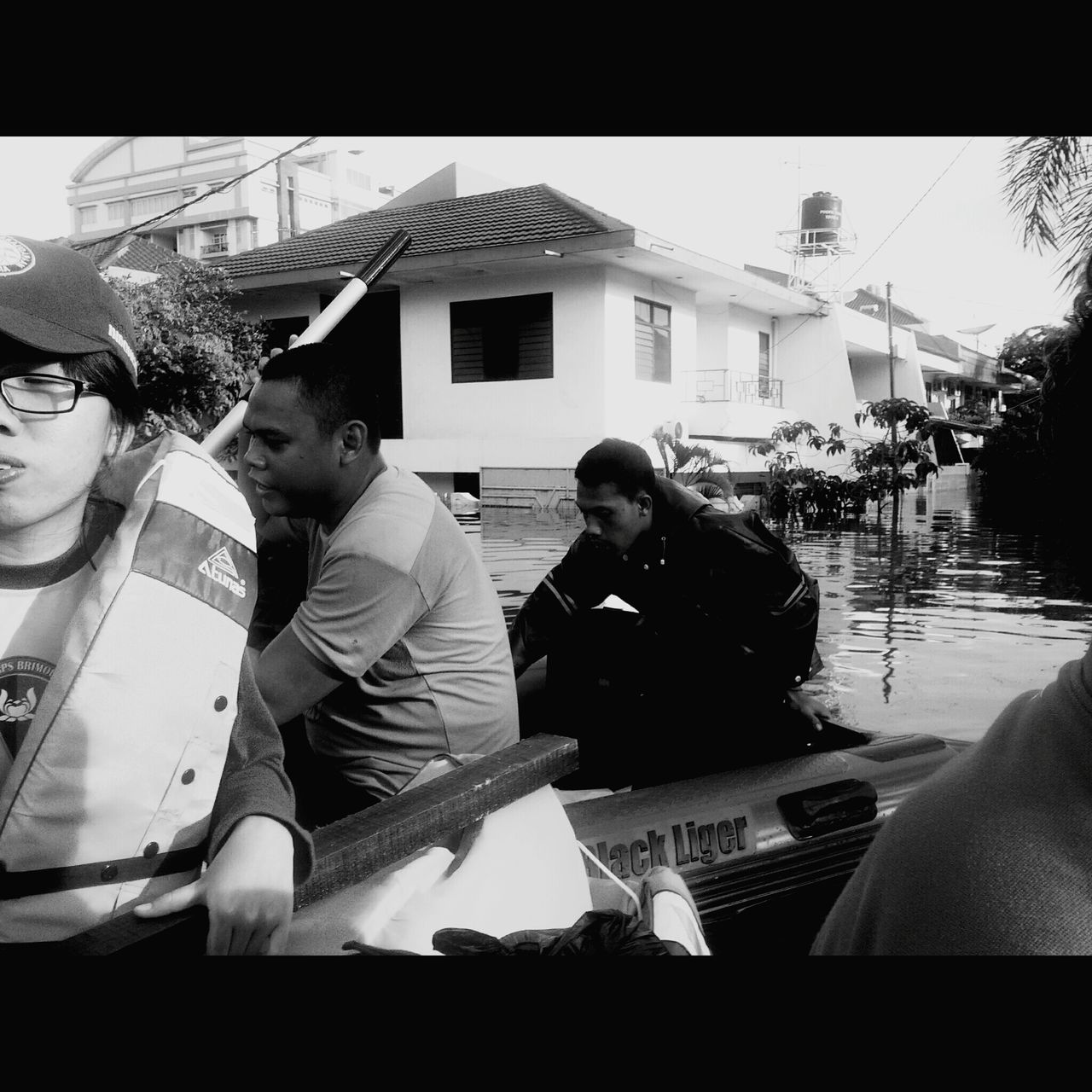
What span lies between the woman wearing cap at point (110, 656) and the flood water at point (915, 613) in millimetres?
906

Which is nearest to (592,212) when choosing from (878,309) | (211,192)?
(211,192)

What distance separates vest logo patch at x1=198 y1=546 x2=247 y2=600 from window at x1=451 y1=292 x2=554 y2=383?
35.9 ft

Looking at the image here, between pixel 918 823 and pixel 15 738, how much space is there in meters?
0.97

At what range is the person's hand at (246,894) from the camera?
3.74 ft

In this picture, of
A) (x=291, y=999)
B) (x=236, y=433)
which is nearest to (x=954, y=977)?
(x=291, y=999)

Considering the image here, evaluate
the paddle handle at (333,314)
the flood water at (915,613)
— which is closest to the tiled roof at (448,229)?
the flood water at (915,613)

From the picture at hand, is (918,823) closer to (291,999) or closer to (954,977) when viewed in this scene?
(954,977)

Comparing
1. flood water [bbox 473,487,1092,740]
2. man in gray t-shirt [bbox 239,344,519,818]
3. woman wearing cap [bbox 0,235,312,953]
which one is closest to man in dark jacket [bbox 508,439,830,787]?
man in gray t-shirt [bbox 239,344,519,818]

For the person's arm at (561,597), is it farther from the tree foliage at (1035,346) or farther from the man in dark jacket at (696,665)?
the tree foliage at (1035,346)

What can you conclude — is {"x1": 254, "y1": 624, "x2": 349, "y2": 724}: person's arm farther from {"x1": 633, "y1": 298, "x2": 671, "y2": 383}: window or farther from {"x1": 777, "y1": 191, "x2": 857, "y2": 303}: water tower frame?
{"x1": 777, "y1": 191, "x2": 857, "y2": 303}: water tower frame

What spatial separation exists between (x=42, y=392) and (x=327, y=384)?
1.11 m

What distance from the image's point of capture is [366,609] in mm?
2035

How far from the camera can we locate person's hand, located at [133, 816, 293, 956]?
114cm

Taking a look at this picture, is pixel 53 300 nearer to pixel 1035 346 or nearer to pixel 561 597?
pixel 1035 346
